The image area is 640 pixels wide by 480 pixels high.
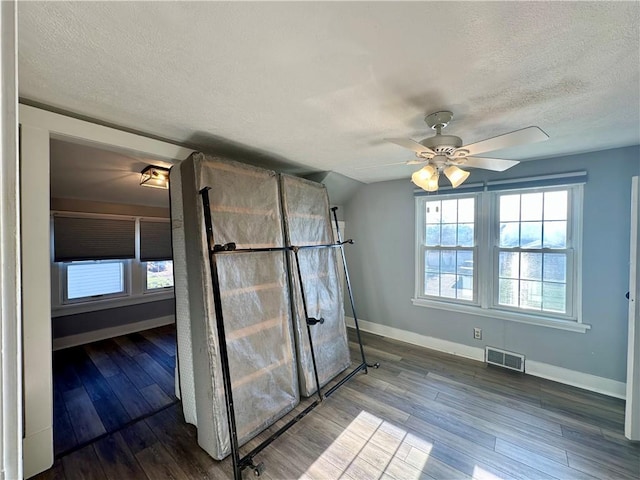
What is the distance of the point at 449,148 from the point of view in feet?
5.85

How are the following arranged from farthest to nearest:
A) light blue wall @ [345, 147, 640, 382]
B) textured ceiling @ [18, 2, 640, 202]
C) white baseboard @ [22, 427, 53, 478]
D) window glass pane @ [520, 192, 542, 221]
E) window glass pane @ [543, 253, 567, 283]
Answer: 1. window glass pane @ [520, 192, 542, 221]
2. window glass pane @ [543, 253, 567, 283]
3. light blue wall @ [345, 147, 640, 382]
4. white baseboard @ [22, 427, 53, 478]
5. textured ceiling @ [18, 2, 640, 202]

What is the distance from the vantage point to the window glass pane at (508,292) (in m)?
3.13

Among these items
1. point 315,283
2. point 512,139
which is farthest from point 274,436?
point 512,139

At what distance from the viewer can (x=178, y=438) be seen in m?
2.10

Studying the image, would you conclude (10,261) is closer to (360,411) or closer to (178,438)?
(178,438)

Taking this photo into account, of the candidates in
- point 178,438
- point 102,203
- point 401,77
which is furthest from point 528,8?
point 102,203

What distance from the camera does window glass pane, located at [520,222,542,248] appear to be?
2987 millimetres

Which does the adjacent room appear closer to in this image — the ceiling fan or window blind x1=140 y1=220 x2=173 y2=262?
the ceiling fan

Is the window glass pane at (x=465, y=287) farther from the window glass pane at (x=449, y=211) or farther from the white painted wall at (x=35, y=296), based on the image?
the white painted wall at (x=35, y=296)

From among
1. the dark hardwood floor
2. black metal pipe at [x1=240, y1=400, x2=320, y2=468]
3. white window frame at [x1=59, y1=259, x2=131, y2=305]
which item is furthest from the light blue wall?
white window frame at [x1=59, y1=259, x2=131, y2=305]

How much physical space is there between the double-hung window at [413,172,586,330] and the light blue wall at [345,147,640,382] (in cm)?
11

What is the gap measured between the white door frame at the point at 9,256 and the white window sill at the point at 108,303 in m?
4.70

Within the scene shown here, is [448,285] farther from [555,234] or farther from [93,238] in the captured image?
[93,238]

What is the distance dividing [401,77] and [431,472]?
2.47 m
